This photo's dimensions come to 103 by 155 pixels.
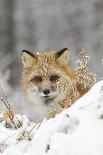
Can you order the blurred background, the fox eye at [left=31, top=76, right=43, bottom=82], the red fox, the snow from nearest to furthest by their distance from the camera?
the snow → the red fox → the fox eye at [left=31, top=76, right=43, bottom=82] → the blurred background

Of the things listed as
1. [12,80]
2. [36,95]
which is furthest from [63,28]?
[36,95]

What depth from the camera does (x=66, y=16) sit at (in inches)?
1640

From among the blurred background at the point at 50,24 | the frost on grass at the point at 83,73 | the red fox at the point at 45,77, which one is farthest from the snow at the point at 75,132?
the blurred background at the point at 50,24

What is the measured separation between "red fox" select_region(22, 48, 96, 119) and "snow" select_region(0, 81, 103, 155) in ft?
8.90

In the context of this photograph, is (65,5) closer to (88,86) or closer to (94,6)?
(94,6)

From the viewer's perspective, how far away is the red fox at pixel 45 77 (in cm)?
1013

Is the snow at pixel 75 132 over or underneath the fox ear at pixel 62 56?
underneath

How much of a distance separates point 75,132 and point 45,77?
12.1 ft

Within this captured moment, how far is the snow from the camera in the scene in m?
6.52

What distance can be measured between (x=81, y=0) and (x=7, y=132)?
111 ft

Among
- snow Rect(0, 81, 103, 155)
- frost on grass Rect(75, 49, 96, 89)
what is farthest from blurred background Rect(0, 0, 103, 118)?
snow Rect(0, 81, 103, 155)

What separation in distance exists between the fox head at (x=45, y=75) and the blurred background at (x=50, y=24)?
24.1 metres

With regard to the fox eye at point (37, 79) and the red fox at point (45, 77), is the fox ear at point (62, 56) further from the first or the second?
the fox eye at point (37, 79)

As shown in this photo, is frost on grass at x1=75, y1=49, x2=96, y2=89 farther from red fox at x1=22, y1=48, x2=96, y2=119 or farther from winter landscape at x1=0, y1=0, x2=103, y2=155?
Result: winter landscape at x1=0, y1=0, x2=103, y2=155
